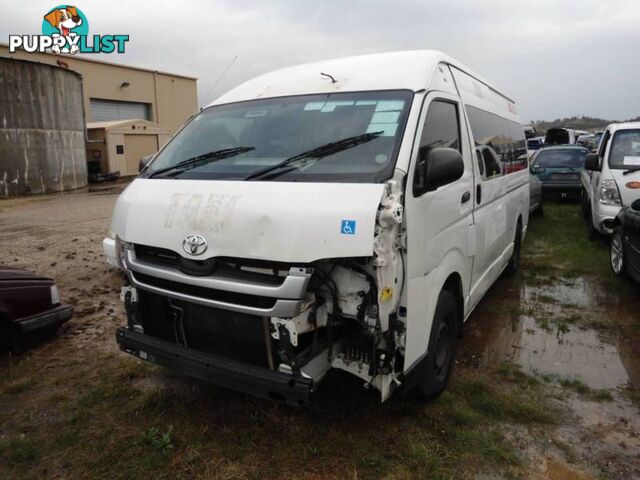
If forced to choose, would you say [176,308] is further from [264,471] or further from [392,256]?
[392,256]

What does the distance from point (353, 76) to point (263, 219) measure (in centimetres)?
152

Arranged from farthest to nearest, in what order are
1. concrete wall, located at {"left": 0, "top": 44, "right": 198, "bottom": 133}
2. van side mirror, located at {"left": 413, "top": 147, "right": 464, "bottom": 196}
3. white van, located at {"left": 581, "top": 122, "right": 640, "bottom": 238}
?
concrete wall, located at {"left": 0, "top": 44, "right": 198, "bottom": 133}
white van, located at {"left": 581, "top": 122, "right": 640, "bottom": 238}
van side mirror, located at {"left": 413, "top": 147, "right": 464, "bottom": 196}

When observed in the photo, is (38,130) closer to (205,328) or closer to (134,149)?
(134,149)

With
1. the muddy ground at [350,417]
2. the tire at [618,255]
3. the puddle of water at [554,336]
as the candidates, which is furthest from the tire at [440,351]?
the tire at [618,255]

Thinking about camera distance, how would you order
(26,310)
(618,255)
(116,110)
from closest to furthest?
(26,310) < (618,255) < (116,110)

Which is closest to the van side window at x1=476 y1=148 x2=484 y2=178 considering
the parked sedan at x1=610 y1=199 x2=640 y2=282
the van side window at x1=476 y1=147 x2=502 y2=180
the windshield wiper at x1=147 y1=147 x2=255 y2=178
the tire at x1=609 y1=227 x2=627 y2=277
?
the van side window at x1=476 y1=147 x2=502 y2=180

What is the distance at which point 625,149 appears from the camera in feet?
25.6

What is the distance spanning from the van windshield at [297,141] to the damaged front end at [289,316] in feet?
1.26

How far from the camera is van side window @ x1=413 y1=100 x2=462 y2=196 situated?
308cm

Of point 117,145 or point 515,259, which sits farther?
point 117,145

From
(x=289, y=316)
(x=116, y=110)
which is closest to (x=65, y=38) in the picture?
(x=116, y=110)

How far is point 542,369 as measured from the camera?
13.3 feet

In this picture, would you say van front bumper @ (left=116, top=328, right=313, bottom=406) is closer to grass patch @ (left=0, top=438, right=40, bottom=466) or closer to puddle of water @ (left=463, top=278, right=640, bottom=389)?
grass patch @ (left=0, top=438, right=40, bottom=466)

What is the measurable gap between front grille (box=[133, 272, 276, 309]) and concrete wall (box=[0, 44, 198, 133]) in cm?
2874
